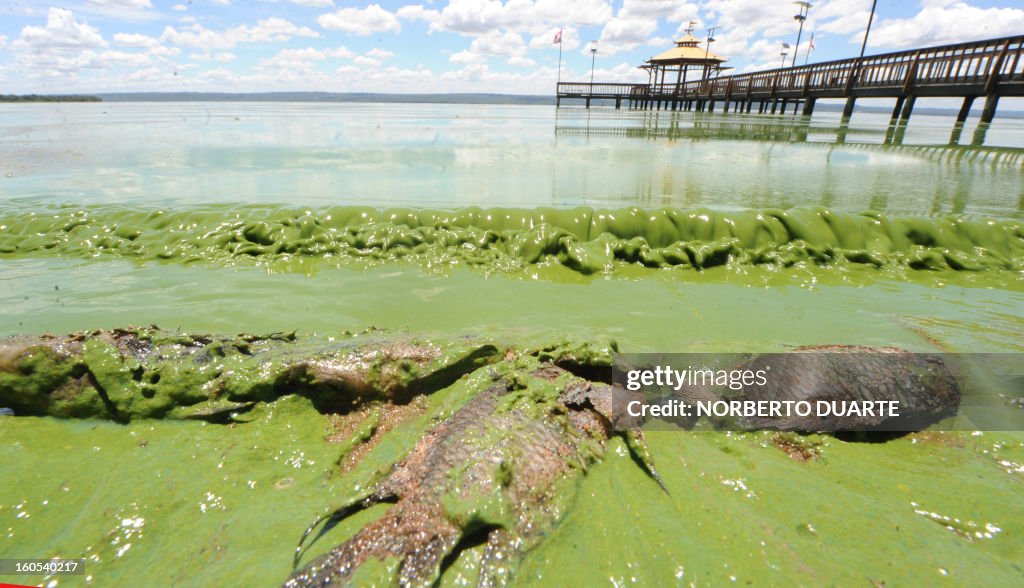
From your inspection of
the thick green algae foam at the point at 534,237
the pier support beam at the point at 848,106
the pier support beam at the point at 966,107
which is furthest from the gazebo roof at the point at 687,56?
the thick green algae foam at the point at 534,237

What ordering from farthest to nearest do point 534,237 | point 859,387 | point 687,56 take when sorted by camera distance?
1. point 687,56
2. point 534,237
3. point 859,387

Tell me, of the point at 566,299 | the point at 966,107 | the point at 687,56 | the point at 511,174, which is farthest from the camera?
the point at 687,56

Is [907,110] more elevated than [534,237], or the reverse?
[907,110]

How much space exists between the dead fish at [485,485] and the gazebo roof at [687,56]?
1871 inches

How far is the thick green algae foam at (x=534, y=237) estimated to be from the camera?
5480 mm

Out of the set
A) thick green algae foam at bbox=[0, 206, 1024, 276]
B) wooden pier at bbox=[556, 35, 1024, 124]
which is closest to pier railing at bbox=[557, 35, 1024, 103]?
wooden pier at bbox=[556, 35, 1024, 124]

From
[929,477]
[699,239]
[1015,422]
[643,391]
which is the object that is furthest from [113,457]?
[699,239]

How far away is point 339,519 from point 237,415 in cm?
111

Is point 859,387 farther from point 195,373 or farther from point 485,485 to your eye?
point 195,373

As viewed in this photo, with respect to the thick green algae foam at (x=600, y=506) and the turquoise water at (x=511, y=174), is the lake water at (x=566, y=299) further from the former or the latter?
the turquoise water at (x=511, y=174)

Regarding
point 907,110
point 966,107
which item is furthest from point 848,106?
point 966,107

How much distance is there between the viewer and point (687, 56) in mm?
42156

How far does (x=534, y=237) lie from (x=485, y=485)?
434cm

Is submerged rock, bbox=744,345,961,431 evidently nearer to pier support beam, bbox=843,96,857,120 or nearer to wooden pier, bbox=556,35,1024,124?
wooden pier, bbox=556,35,1024,124
